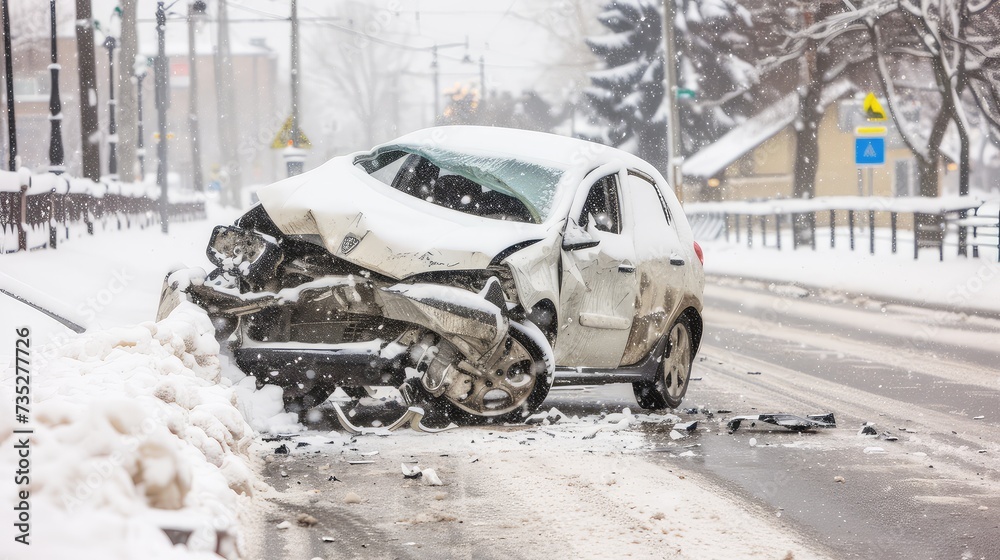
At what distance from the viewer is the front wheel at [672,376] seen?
9.09 m

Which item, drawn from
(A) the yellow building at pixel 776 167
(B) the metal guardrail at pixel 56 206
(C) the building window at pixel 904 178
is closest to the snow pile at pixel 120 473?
(B) the metal guardrail at pixel 56 206

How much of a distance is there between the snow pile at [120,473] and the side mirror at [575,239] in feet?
8.88

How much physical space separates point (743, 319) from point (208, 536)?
556 inches

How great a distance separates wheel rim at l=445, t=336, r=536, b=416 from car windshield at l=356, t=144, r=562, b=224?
89 centimetres

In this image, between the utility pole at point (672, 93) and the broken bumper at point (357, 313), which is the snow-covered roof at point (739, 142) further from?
the broken bumper at point (357, 313)

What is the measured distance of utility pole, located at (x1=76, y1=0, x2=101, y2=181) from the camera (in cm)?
2834

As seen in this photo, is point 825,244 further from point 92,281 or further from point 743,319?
point 92,281

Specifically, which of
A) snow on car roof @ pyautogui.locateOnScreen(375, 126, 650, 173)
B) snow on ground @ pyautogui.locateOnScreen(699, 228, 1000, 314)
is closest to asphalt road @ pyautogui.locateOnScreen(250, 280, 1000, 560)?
snow on car roof @ pyautogui.locateOnScreen(375, 126, 650, 173)

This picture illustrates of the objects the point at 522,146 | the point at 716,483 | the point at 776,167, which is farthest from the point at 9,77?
the point at 776,167

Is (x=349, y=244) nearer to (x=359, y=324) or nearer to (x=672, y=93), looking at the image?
(x=359, y=324)

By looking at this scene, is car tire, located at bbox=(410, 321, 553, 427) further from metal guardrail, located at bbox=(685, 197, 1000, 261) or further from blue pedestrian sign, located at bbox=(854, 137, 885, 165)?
blue pedestrian sign, located at bbox=(854, 137, 885, 165)

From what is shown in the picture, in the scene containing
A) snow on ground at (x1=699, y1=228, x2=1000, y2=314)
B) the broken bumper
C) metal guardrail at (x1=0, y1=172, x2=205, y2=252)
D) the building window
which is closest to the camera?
the broken bumper

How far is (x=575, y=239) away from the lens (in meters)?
7.95

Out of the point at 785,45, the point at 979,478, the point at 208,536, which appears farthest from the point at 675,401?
the point at 785,45
